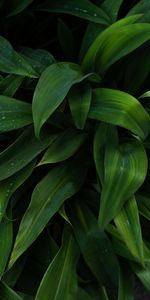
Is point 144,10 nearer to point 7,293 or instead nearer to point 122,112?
point 122,112

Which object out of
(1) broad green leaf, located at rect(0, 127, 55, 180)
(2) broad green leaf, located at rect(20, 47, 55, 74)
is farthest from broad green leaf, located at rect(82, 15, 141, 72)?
(1) broad green leaf, located at rect(0, 127, 55, 180)

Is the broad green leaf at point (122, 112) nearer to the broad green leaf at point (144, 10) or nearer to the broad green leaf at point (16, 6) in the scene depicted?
the broad green leaf at point (144, 10)

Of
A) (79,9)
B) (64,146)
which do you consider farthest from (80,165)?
(79,9)

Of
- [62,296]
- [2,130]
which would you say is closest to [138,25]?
[2,130]

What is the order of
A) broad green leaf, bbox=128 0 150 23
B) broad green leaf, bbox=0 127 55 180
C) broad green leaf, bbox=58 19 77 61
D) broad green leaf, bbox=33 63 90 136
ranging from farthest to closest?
1. broad green leaf, bbox=58 19 77 61
2. broad green leaf, bbox=128 0 150 23
3. broad green leaf, bbox=0 127 55 180
4. broad green leaf, bbox=33 63 90 136

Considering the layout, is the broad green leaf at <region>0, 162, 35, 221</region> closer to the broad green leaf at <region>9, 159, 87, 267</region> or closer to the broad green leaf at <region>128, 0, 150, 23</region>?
the broad green leaf at <region>9, 159, 87, 267</region>

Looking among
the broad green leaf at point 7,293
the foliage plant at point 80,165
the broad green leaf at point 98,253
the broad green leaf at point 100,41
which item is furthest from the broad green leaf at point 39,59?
the broad green leaf at point 7,293
